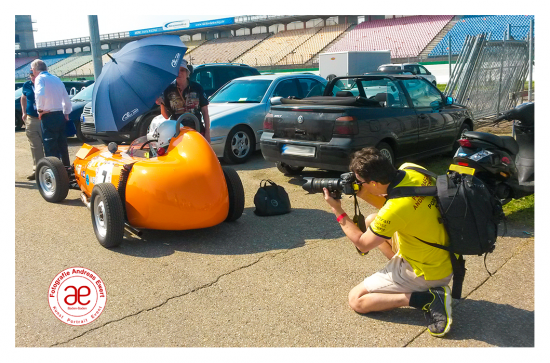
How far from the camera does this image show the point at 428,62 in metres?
28.3

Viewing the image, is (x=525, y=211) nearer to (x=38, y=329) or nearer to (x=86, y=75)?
(x=38, y=329)

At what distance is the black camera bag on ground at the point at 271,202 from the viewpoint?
5684 millimetres

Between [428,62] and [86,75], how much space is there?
3054 cm

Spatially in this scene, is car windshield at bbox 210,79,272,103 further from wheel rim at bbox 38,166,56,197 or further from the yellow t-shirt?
the yellow t-shirt

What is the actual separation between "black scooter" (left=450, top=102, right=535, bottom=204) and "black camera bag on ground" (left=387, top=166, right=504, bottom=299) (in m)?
1.51

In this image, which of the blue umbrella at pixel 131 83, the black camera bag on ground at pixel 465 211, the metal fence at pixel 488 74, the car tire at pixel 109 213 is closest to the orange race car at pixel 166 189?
the car tire at pixel 109 213

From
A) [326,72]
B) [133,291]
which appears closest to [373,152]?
[133,291]

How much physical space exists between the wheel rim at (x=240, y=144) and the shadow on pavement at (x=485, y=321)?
5.60 m

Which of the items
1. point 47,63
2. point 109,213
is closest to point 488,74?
point 109,213

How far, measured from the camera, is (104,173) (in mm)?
5277

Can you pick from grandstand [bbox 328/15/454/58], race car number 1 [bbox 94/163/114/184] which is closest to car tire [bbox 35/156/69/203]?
race car number 1 [bbox 94/163/114/184]

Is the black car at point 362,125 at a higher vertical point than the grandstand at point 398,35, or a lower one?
lower

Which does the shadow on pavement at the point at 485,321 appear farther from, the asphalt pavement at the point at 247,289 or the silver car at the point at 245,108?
the silver car at the point at 245,108

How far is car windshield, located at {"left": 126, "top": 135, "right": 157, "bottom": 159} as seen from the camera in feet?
17.2
